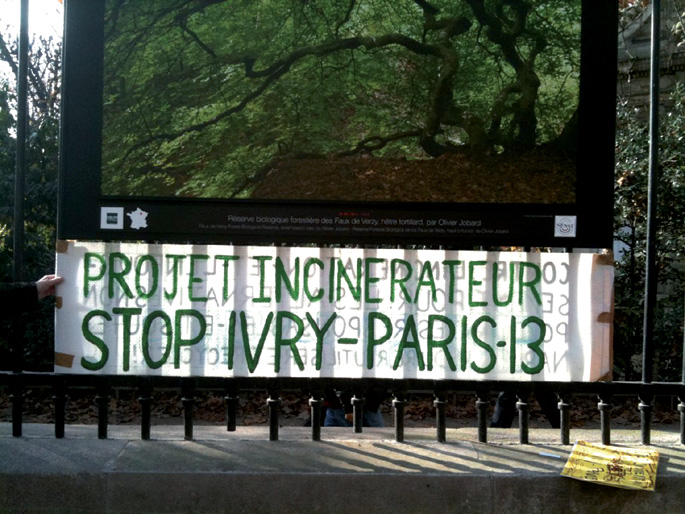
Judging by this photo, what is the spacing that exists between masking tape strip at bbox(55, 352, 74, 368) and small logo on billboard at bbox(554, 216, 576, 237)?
10.7ft

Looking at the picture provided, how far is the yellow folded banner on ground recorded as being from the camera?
4.62 metres

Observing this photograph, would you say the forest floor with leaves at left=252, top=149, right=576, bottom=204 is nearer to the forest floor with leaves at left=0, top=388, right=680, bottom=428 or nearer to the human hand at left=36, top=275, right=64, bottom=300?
the human hand at left=36, top=275, right=64, bottom=300

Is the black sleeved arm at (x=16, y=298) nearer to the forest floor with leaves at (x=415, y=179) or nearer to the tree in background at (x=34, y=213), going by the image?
the forest floor with leaves at (x=415, y=179)

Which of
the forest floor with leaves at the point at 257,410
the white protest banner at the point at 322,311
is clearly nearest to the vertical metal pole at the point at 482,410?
the white protest banner at the point at 322,311

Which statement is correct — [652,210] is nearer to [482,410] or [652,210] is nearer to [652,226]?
[652,226]

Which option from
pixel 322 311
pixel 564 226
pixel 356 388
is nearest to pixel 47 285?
pixel 322 311

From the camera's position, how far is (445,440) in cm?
520

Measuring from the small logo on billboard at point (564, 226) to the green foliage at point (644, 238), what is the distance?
13.3 feet

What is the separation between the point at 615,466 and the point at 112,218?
3523 millimetres

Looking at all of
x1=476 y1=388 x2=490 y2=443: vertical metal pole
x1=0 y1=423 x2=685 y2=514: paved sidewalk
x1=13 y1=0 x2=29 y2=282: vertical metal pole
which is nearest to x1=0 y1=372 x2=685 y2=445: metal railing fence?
x1=476 y1=388 x2=490 y2=443: vertical metal pole

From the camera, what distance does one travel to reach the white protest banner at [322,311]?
512 cm

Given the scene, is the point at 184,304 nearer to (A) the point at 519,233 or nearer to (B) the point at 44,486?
(B) the point at 44,486

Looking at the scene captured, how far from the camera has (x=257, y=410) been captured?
9688mm

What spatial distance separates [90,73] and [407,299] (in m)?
2.55
